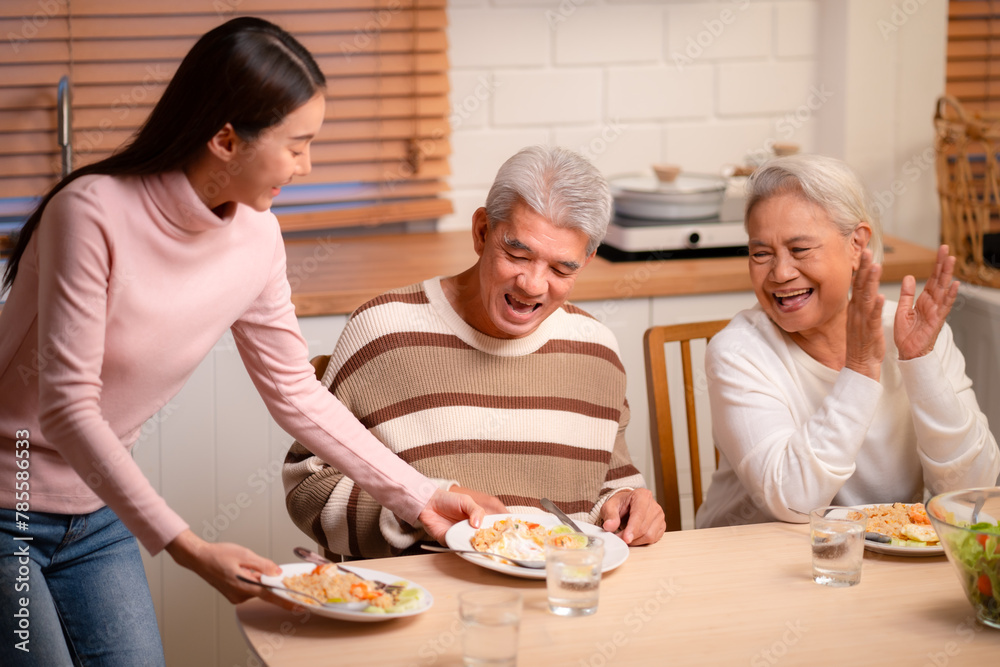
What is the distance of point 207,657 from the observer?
2361 mm

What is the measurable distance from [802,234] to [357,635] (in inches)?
38.5

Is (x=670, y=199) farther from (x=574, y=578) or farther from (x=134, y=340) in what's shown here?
(x=134, y=340)

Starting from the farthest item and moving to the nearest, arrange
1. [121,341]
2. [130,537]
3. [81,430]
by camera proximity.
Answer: [130,537], [121,341], [81,430]

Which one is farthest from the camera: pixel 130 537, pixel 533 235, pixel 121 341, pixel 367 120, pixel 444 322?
pixel 367 120

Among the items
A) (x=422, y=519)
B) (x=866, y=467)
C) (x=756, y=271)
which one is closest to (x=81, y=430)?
(x=422, y=519)

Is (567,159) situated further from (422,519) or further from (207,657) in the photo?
(207,657)

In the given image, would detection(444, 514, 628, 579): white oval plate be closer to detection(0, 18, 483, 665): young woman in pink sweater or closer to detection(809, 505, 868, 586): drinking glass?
detection(0, 18, 483, 665): young woman in pink sweater

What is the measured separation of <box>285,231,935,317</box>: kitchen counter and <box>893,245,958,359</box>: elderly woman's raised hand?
31.5 inches

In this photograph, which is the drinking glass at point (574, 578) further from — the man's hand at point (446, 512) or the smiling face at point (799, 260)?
the smiling face at point (799, 260)

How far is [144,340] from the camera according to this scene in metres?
1.19

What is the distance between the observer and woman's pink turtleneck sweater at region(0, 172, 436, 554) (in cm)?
107

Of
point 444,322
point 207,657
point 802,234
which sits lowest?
point 207,657

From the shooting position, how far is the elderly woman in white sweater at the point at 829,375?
1.56 metres

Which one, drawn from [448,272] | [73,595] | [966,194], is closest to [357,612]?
[73,595]
